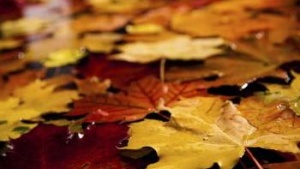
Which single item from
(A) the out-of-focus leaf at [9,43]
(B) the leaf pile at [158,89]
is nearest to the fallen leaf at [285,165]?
(B) the leaf pile at [158,89]

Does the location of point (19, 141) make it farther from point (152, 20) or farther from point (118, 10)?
point (118, 10)

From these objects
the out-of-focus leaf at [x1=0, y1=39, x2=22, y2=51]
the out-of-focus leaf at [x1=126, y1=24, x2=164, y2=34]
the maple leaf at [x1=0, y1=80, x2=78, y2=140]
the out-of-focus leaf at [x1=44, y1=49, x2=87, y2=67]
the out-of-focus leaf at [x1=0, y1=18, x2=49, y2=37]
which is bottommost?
the maple leaf at [x1=0, y1=80, x2=78, y2=140]

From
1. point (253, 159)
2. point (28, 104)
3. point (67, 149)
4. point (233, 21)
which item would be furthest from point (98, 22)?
point (253, 159)

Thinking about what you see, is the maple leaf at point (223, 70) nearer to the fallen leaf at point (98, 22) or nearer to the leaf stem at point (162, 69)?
the leaf stem at point (162, 69)

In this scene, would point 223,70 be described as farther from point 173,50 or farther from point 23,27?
point 23,27

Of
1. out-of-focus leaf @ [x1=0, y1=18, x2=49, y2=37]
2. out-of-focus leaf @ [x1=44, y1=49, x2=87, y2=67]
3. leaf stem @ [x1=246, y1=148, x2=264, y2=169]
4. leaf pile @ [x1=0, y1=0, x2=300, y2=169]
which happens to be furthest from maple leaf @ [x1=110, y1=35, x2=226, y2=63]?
out-of-focus leaf @ [x1=0, y1=18, x2=49, y2=37]

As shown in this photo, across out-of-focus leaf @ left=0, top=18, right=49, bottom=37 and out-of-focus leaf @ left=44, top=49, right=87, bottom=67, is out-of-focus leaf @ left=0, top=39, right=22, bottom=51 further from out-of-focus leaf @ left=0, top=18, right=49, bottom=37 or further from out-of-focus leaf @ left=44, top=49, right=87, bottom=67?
out-of-focus leaf @ left=44, top=49, right=87, bottom=67

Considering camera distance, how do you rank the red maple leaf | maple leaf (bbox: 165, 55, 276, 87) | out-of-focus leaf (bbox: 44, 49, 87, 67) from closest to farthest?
maple leaf (bbox: 165, 55, 276, 87) → the red maple leaf → out-of-focus leaf (bbox: 44, 49, 87, 67)

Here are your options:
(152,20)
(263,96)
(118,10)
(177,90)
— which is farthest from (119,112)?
(118,10)
